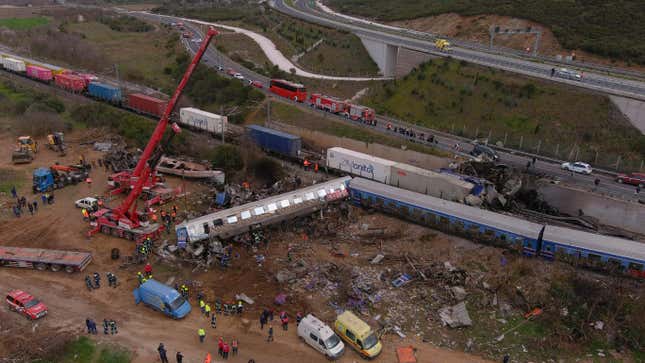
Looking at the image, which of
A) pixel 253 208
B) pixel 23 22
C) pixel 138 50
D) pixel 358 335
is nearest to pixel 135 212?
pixel 253 208

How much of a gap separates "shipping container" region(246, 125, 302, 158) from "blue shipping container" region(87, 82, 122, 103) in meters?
23.7

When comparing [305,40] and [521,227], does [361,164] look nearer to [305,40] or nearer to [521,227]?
[521,227]

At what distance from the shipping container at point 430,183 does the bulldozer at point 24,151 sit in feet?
125

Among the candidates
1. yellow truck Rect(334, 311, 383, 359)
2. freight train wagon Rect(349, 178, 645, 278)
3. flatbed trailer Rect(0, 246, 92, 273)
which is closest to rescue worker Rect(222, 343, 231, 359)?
yellow truck Rect(334, 311, 383, 359)

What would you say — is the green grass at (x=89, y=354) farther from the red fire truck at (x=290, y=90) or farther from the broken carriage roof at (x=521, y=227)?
the red fire truck at (x=290, y=90)

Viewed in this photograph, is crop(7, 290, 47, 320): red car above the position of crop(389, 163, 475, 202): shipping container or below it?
below

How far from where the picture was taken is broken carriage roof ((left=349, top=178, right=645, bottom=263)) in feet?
104

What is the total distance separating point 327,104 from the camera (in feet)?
196

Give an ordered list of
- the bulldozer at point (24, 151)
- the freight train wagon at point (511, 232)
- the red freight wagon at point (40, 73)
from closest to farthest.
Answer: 1. the freight train wagon at point (511, 232)
2. the bulldozer at point (24, 151)
3. the red freight wagon at point (40, 73)

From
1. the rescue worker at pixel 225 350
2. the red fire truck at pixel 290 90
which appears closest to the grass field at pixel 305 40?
the red fire truck at pixel 290 90

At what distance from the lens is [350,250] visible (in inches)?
1420

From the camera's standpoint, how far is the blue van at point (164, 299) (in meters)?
28.1

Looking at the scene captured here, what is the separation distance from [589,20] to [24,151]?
265ft

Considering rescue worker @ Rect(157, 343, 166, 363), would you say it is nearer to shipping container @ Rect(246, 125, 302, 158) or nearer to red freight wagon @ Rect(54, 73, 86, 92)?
shipping container @ Rect(246, 125, 302, 158)
